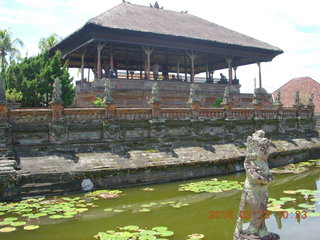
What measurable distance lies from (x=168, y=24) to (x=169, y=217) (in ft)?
61.6

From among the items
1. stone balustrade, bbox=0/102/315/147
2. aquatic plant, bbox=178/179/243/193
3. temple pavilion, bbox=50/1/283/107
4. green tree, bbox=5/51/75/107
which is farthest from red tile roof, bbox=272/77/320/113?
aquatic plant, bbox=178/179/243/193

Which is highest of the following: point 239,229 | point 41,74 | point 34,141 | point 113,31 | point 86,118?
point 113,31

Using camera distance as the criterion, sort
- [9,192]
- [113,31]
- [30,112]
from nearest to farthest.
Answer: [9,192] → [30,112] → [113,31]

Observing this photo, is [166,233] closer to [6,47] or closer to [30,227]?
[30,227]

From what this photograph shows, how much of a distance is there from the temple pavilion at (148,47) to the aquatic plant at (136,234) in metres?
13.8

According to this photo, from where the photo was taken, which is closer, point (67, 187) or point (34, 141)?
point (67, 187)

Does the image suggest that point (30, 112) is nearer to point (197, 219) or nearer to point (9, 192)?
point (9, 192)

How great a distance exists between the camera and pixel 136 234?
693 cm

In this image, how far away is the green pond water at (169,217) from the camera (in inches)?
285

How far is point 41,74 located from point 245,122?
1160cm

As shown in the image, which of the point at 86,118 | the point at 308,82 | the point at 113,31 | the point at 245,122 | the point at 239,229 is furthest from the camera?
the point at 308,82

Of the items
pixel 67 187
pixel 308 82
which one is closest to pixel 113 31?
pixel 67 187

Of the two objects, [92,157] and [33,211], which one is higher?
[92,157]

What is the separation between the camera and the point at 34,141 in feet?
38.9
